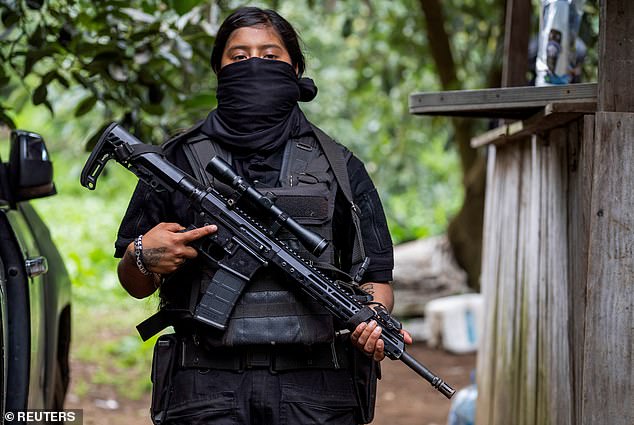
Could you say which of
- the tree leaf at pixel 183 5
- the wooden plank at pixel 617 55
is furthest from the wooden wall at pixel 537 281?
the tree leaf at pixel 183 5

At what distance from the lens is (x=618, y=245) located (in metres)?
2.89

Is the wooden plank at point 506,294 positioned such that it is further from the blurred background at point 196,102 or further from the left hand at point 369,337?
the left hand at point 369,337

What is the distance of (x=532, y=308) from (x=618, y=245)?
39.0 inches

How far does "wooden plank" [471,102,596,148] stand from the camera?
3.21 meters

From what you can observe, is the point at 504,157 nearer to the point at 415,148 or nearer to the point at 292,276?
the point at 292,276

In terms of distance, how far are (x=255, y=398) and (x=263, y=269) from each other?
0.38 meters

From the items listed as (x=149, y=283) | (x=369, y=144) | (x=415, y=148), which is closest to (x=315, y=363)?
(x=149, y=283)

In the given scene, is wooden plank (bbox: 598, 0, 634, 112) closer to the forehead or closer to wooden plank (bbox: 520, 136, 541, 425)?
wooden plank (bbox: 520, 136, 541, 425)

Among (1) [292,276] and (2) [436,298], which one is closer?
(1) [292,276]

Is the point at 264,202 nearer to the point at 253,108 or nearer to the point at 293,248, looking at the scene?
the point at 293,248

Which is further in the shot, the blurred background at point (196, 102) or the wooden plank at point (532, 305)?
the blurred background at point (196, 102)

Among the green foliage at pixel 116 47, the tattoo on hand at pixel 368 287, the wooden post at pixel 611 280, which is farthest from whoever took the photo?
the green foliage at pixel 116 47

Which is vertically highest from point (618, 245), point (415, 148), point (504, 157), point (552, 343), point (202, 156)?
point (415, 148)

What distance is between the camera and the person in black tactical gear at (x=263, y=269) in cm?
277
